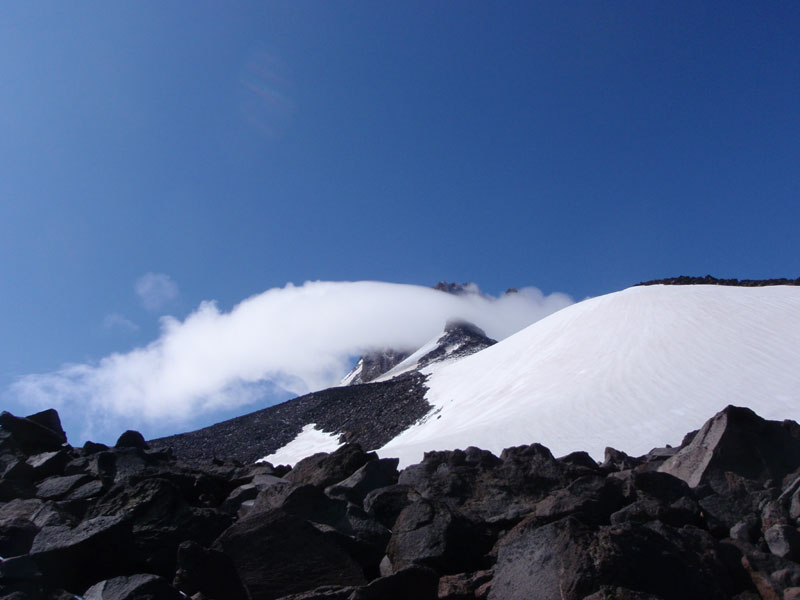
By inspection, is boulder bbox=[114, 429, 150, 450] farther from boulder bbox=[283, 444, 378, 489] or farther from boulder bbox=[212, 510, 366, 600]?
boulder bbox=[212, 510, 366, 600]

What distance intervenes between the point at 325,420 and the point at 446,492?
31061mm

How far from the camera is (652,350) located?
26.5m

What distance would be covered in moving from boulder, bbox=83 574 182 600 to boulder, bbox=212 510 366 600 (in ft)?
2.20

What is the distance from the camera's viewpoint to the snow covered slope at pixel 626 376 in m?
19.2

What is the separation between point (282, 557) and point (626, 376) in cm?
2065

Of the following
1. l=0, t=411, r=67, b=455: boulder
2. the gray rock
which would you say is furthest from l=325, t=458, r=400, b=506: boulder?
l=0, t=411, r=67, b=455: boulder

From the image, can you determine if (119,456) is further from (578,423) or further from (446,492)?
(578,423)

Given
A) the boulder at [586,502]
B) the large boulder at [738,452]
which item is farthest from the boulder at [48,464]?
the large boulder at [738,452]

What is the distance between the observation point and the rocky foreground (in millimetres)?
5055

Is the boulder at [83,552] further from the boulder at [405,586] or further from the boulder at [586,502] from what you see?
the boulder at [586,502]

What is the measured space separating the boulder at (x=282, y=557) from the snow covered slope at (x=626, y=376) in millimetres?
12336

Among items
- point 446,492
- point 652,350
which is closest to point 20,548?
point 446,492

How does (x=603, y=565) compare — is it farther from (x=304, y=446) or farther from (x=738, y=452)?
(x=304, y=446)

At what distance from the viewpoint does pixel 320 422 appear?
1513 inches
